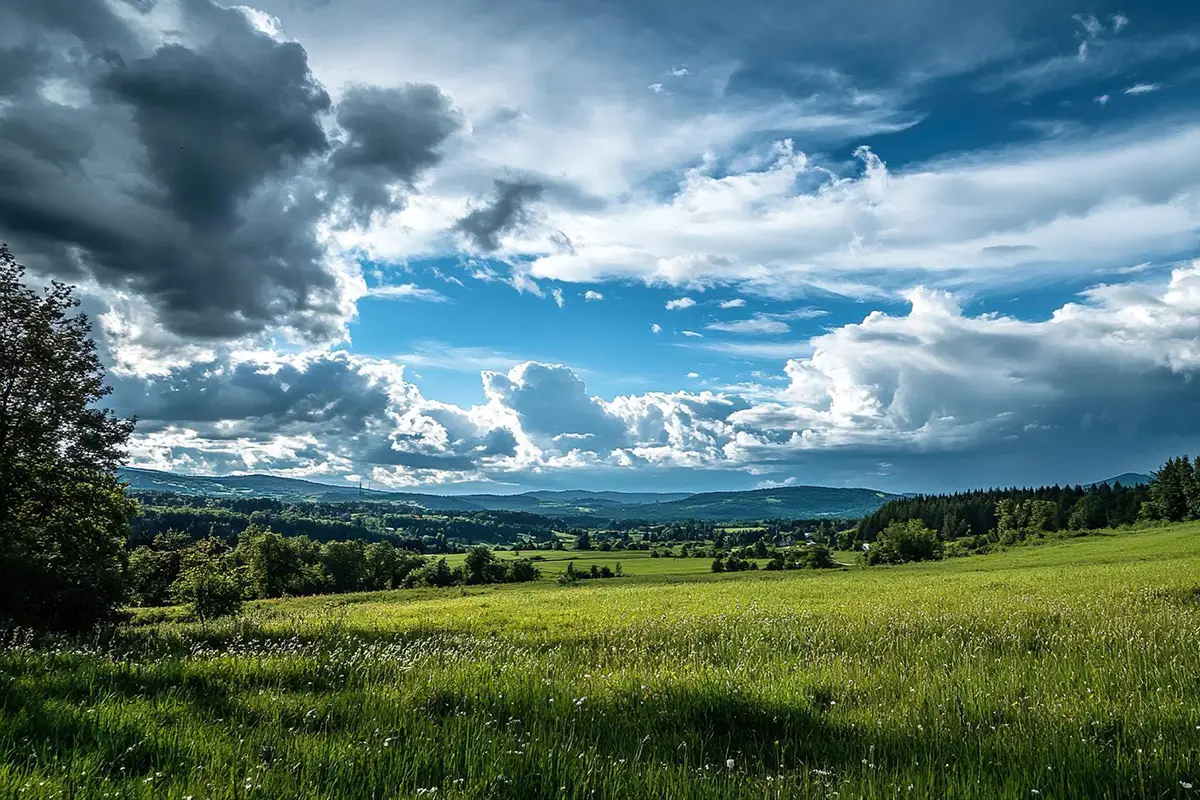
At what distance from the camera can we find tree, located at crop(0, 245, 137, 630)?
23.2m

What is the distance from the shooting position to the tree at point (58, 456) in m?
23.2

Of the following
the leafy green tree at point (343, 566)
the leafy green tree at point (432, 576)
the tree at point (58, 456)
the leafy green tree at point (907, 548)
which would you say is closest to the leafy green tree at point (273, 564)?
the leafy green tree at point (343, 566)

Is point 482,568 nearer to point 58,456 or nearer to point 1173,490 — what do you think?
point 58,456

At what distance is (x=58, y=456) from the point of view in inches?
1042

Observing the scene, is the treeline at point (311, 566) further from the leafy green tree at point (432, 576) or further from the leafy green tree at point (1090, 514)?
the leafy green tree at point (1090, 514)

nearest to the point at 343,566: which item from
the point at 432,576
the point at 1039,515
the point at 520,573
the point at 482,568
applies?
the point at 432,576

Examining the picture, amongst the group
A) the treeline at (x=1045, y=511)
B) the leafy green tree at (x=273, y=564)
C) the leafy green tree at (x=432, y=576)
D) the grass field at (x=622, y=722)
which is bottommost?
the leafy green tree at (x=432, y=576)

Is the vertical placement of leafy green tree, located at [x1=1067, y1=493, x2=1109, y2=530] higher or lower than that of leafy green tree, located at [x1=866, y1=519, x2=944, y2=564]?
higher

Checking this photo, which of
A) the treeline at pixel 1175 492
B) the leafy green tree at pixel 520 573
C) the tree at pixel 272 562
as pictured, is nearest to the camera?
the tree at pixel 272 562

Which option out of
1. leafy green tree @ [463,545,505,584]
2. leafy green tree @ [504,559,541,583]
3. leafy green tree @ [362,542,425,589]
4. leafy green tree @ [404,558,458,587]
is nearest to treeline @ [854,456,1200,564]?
leafy green tree @ [504,559,541,583]

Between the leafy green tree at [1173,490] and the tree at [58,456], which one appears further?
the leafy green tree at [1173,490]

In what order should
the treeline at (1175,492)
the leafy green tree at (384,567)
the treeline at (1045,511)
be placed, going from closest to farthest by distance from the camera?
the treeline at (1175,492) < the leafy green tree at (384,567) < the treeline at (1045,511)

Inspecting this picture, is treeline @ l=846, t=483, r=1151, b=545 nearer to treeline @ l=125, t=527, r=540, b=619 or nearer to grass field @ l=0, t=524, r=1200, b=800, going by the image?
treeline @ l=125, t=527, r=540, b=619

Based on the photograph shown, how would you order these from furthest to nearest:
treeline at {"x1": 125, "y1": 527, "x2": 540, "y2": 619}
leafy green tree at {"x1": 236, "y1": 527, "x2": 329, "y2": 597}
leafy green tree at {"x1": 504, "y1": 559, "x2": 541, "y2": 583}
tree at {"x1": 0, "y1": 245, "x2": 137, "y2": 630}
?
leafy green tree at {"x1": 504, "y1": 559, "x2": 541, "y2": 583}
leafy green tree at {"x1": 236, "y1": 527, "x2": 329, "y2": 597}
treeline at {"x1": 125, "y1": 527, "x2": 540, "y2": 619}
tree at {"x1": 0, "y1": 245, "x2": 137, "y2": 630}
